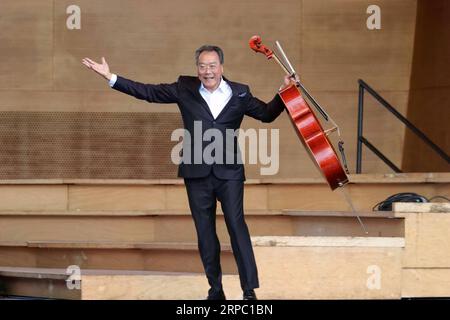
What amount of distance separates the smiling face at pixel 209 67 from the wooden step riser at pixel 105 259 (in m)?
1.95

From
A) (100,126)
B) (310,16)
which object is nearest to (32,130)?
(100,126)

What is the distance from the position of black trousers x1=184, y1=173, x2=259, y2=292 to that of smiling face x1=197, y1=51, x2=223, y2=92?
1.62 ft

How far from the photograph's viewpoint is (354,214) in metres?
8.68

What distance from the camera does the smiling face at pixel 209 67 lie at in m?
7.08

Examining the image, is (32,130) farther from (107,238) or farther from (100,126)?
(107,238)

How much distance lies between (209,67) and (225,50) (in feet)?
13.6

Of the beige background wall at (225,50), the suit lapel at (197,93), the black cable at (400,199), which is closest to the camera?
the suit lapel at (197,93)

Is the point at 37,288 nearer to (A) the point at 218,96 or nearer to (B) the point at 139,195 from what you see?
(B) the point at 139,195

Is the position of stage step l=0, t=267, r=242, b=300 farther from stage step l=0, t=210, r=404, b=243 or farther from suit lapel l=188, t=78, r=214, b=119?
stage step l=0, t=210, r=404, b=243

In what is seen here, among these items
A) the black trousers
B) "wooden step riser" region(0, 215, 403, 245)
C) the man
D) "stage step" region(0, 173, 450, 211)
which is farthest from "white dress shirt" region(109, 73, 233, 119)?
"stage step" region(0, 173, 450, 211)

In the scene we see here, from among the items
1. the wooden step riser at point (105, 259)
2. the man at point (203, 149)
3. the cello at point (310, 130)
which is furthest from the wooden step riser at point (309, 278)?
the wooden step riser at point (105, 259)

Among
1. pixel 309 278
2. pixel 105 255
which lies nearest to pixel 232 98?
pixel 309 278

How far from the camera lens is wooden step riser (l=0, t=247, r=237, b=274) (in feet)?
29.3

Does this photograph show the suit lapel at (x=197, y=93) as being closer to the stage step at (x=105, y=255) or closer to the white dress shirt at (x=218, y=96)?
the white dress shirt at (x=218, y=96)
